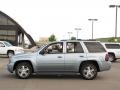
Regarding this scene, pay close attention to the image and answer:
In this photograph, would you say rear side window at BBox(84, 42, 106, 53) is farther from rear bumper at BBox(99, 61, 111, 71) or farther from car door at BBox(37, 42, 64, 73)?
car door at BBox(37, 42, 64, 73)

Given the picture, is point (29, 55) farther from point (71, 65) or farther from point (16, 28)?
point (16, 28)

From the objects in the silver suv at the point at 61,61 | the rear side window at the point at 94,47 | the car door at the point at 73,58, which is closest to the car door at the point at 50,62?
the silver suv at the point at 61,61

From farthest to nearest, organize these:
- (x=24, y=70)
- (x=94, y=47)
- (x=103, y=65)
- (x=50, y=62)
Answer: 1. (x=94, y=47)
2. (x=103, y=65)
3. (x=24, y=70)
4. (x=50, y=62)

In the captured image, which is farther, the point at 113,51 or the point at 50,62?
the point at 113,51

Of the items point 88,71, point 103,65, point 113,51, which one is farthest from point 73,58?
point 113,51

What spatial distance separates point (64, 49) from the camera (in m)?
16.0

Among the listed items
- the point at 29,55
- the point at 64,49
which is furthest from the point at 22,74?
the point at 64,49

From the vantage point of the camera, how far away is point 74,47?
16.2m

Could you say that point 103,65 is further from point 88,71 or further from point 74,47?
point 74,47

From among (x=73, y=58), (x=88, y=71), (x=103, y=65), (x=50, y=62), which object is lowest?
(x=88, y=71)

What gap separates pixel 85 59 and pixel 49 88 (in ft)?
11.5

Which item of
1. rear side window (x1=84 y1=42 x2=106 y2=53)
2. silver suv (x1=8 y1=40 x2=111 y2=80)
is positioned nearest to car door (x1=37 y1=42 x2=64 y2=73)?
silver suv (x1=8 y1=40 x2=111 y2=80)

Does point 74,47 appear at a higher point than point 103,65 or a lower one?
higher

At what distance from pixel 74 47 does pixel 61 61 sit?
98 centimetres
